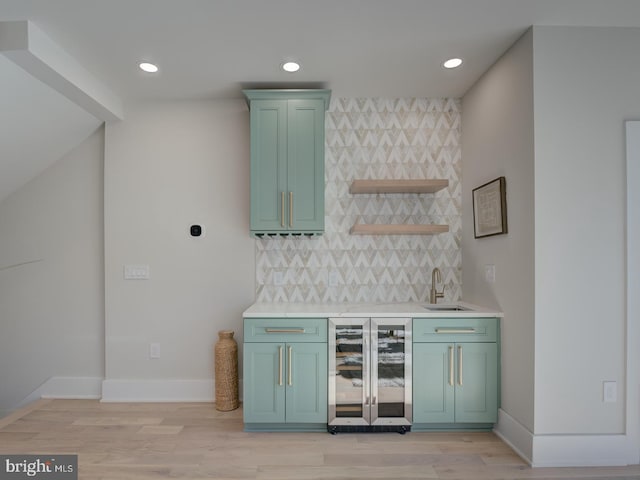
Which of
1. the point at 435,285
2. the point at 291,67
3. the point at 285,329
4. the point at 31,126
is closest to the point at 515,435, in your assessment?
the point at 435,285

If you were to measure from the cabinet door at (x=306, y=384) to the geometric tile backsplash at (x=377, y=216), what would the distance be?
0.68 metres

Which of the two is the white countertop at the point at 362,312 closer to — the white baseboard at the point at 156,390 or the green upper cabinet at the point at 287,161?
the green upper cabinet at the point at 287,161

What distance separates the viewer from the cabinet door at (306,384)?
2674mm

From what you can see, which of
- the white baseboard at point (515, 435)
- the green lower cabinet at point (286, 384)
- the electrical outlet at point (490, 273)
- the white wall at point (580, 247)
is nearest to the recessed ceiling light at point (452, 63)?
the white wall at point (580, 247)

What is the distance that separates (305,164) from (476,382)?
2016 millimetres

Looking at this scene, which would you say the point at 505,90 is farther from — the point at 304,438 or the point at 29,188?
the point at 29,188

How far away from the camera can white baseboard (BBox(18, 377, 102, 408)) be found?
11.0 ft

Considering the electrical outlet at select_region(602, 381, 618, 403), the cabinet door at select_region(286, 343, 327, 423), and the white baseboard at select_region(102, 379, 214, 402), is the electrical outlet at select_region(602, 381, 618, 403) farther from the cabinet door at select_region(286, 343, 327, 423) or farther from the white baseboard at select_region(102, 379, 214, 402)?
the white baseboard at select_region(102, 379, 214, 402)

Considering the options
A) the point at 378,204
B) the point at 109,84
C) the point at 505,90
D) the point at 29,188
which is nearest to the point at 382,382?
the point at 378,204

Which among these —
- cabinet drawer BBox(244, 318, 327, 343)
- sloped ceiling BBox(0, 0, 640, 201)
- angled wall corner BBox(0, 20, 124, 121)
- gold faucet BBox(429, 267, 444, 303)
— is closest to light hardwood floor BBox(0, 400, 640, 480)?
cabinet drawer BBox(244, 318, 327, 343)

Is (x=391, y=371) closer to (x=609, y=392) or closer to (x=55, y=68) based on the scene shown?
(x=609, y=392)

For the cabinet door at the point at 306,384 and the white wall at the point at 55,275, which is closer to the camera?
the cabinet door at the point at 306,384

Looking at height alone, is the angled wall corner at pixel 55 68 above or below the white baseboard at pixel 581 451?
above

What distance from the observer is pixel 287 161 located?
9.82 ft
